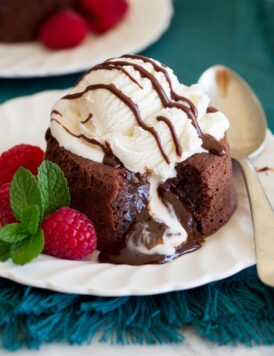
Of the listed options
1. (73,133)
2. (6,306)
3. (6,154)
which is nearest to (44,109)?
(6,154)

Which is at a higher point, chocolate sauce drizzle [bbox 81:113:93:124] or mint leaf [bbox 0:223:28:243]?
chocolate sauce drizzle [bbox 81:113:93:124]

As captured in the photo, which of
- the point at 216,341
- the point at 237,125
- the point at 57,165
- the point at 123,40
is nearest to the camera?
the point at 216,341

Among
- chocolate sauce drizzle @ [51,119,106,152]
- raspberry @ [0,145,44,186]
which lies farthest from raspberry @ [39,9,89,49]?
chocolate sauce drizzle @ [51,119,106,152]

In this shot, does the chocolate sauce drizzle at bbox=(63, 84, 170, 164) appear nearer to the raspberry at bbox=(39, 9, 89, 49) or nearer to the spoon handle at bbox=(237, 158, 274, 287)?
A: the spoon handle at bbox=(237, 158, 274, 287)

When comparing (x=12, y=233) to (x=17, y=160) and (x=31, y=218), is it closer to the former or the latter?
(x=31, y=218)

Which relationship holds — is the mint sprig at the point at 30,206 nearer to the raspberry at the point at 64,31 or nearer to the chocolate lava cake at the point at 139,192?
the chocolate lava cake at the point at 139,192

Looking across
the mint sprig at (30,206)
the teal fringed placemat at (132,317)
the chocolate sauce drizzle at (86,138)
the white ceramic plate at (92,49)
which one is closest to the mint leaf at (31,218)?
the mint sprig at (30,206)

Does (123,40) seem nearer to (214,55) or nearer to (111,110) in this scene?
(214,55)
